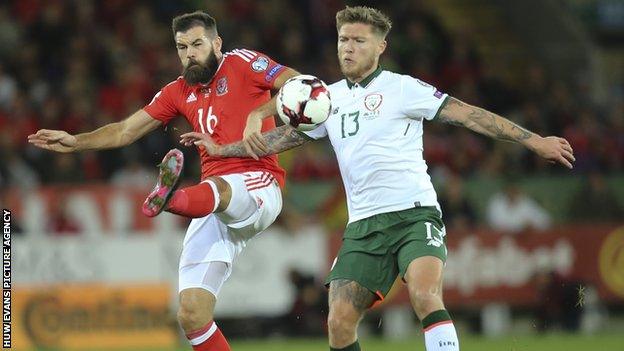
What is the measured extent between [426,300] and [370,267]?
53cm

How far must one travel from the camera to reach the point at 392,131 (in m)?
8.52

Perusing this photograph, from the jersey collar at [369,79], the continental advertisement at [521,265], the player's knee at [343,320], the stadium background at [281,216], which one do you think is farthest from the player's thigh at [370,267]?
the continental advertisement at [521,265]

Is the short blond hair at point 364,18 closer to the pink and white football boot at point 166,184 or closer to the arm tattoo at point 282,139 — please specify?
the arm tattoo at point 282,139

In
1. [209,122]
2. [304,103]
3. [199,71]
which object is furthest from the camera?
[209,122]

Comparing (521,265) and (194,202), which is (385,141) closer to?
(194,202)

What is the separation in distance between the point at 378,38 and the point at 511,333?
8.71 metres

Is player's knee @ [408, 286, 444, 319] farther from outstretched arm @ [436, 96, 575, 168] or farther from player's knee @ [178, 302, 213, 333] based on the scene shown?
player's knee @ [178, 302, 213, 333]

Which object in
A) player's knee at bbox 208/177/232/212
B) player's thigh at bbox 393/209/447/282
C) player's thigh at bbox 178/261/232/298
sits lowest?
player's thigh at bbox 178/261/232/298

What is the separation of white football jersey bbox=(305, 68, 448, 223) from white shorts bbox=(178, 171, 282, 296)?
791 mm

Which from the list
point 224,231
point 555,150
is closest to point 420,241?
point 555,150

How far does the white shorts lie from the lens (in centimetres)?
909

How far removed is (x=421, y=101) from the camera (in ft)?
27.8

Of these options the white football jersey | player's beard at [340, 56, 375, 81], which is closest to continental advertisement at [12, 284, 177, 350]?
the white football jersey

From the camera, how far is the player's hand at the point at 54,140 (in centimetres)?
909
